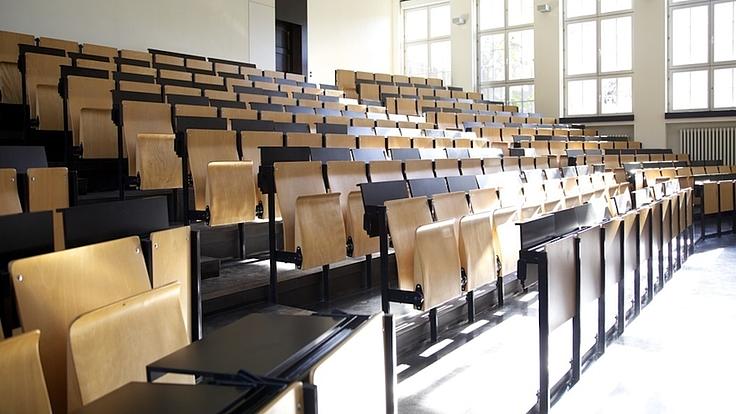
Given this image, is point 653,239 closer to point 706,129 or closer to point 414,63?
point 706,129

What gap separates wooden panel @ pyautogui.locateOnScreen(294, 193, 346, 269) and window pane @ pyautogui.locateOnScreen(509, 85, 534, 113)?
407cm

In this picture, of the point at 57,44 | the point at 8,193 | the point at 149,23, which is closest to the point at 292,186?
the point at 8,193

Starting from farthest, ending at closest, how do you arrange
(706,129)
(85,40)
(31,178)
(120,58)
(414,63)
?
(414,63)
(706,129)
(85,40)
(120,58)
(31,178)

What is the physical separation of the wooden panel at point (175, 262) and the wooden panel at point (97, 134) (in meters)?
0.85

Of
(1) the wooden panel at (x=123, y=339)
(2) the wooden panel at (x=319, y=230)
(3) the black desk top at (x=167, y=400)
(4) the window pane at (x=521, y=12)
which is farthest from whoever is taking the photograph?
(4) the window pane at (x=521, y=12)

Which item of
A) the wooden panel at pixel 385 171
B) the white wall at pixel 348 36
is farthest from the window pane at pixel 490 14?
the wooden panel at pixel 385 171

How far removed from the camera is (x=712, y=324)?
1.37 m

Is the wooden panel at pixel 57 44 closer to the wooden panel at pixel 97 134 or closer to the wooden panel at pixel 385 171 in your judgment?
the wooden panel at pixel 97 134

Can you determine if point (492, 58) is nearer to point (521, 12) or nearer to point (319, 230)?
point (521, 12)

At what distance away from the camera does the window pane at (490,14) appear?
202 inches

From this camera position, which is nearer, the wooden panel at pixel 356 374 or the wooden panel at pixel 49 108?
the wooden panel at pixel 356 374

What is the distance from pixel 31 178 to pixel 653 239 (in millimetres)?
1445

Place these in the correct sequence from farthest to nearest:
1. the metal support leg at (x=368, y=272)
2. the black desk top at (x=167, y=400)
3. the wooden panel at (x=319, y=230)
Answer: the metal support leg at (x=368, y=272) < the wooden panel at (x=319, y=230) < the black desk top at (x=167, y=400)

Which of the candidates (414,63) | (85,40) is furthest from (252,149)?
(414,63)
